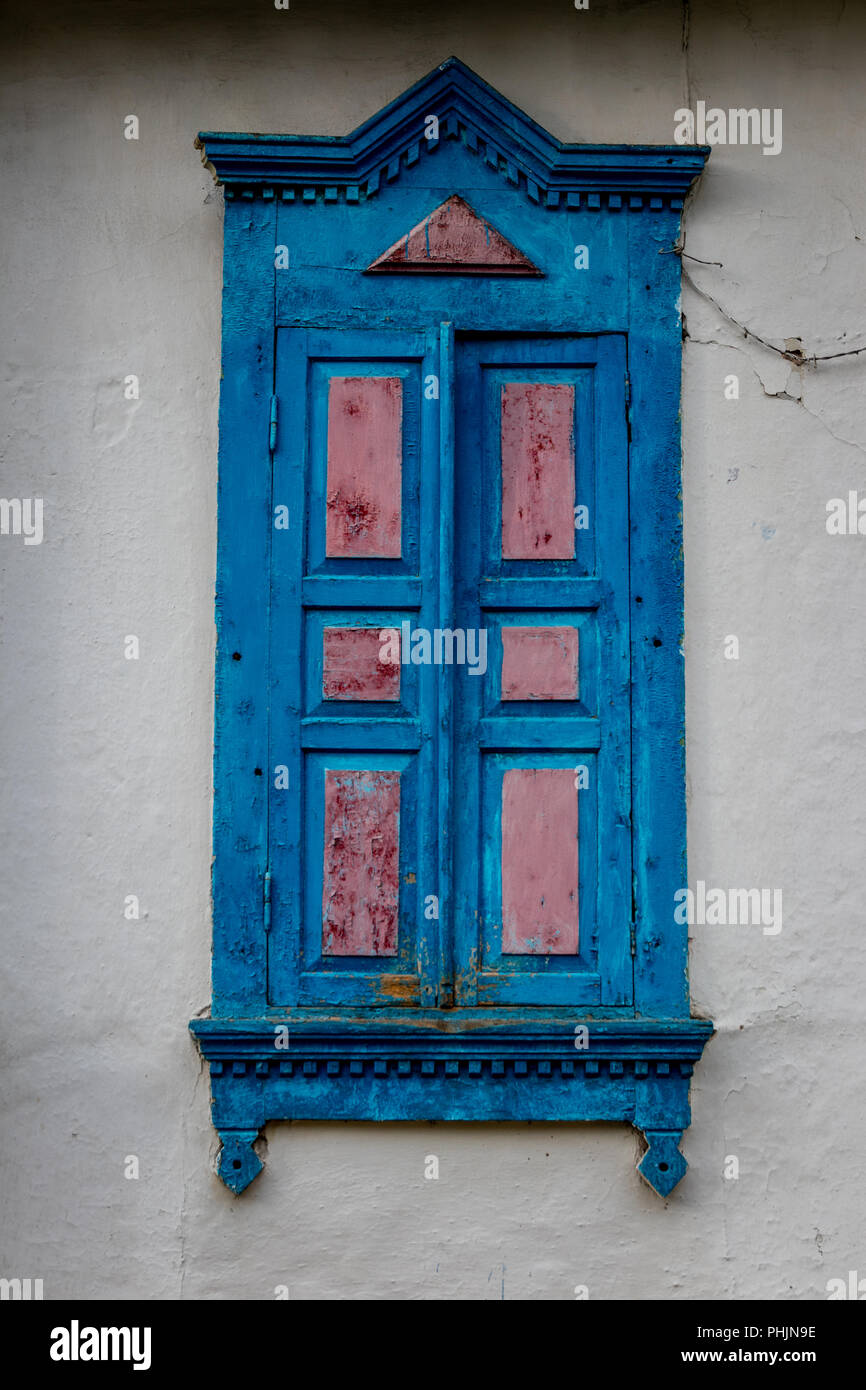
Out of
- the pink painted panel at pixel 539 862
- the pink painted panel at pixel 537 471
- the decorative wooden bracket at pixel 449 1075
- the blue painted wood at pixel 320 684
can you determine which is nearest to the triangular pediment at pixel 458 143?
the blue painted wood at pixel 320 684

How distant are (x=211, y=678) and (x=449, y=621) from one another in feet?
2.26

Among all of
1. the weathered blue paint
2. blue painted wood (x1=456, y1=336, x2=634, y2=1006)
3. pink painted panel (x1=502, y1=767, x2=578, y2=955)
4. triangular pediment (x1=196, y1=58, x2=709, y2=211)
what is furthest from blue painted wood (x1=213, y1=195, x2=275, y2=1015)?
pink painted panel (x1=502, y1=767, x2=578, y2=955)

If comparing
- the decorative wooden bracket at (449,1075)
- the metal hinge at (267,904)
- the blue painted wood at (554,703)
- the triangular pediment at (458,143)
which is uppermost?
the triangular pediment at (458,143)

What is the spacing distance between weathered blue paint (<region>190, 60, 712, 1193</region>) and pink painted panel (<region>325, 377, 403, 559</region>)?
4 cm

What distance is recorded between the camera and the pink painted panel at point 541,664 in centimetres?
355

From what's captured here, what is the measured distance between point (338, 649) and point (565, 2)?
2.01 metres

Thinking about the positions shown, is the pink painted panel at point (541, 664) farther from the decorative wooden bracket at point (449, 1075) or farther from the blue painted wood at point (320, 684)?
the decorative wooden bracket at point (449, 1075)

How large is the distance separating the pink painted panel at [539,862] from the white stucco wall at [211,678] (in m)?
0.36

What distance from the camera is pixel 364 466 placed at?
11.8 ft

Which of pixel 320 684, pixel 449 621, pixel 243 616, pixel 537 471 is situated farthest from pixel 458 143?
pixel 320 684

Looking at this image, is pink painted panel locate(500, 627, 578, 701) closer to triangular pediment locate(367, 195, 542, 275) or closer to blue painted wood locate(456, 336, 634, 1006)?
blue painted wood locate(456, 336, 634, 1006)
